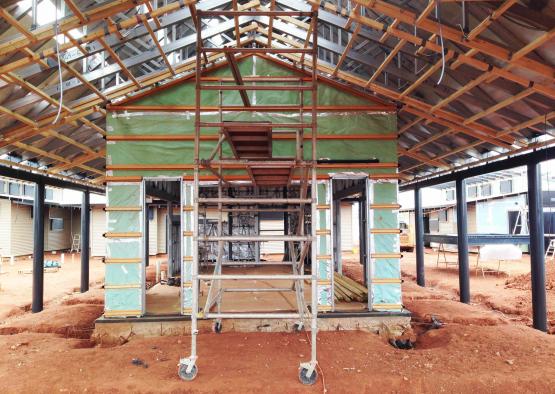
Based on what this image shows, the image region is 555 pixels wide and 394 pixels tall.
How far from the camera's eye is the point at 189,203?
697 cm

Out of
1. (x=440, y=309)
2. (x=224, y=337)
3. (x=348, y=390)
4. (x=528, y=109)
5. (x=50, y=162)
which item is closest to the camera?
(x=348, y=390)

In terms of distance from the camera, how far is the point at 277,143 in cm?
724

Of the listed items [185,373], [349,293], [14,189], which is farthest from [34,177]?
[14,189]

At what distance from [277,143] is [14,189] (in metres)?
19.3

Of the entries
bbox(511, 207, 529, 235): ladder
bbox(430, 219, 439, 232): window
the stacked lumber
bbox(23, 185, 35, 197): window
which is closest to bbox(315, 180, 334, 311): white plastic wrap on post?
the stacked lumber

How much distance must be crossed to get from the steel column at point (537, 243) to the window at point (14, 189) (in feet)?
75.1

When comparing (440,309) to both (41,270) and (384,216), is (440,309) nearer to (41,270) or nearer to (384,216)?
(384,216)

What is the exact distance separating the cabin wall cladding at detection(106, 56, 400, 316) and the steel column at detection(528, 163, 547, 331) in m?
2.55

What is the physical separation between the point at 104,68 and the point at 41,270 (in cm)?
558

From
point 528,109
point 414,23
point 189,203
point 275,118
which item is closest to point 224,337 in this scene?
point 189,203

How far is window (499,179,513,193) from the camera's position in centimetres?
2217

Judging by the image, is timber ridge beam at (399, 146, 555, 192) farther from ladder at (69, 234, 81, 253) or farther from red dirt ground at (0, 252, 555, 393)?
ladder at (69, 234, 81, 253)

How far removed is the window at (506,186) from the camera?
22172mm

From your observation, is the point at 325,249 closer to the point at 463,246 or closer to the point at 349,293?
the point at 349,293
